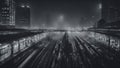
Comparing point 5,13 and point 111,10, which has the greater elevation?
point 111,10

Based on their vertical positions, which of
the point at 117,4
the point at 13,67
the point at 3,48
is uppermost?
the point at 117,4

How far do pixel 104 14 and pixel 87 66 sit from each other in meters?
164

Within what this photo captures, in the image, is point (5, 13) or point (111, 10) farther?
point (111, 10)

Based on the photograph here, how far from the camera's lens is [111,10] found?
496 feet

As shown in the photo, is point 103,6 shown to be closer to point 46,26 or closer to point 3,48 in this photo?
point 46,26

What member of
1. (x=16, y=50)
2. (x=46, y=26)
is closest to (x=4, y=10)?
(x=46, y=26)

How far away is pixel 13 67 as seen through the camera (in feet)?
47.5

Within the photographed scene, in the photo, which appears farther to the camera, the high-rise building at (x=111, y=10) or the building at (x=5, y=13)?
the building at (x=5, y=13)

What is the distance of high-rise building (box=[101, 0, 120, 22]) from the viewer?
140 meters

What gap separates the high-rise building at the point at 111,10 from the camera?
139863 millimetres

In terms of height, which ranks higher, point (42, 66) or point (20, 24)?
point (20, 24)

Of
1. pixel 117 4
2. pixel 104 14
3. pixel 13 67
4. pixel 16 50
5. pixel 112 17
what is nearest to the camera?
pixel 13 67

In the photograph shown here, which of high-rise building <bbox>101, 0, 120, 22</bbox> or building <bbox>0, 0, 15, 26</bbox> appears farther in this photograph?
building <bbox>0, 0, 15, 26</bbox>

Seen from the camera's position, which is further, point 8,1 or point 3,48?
point 8,1
